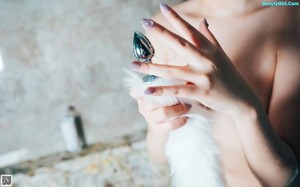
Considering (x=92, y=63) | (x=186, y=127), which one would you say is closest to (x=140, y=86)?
(x=186, y=127)

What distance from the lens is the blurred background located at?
124 centimetres

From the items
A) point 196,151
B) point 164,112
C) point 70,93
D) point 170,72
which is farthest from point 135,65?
point 70,93

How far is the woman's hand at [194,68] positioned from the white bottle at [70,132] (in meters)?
1.08

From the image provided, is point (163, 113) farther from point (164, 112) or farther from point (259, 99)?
point (259, 99)

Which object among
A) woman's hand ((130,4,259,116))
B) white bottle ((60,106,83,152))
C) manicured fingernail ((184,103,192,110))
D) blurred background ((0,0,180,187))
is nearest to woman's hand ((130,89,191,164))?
manicured fingernail ((184,103,192,110))

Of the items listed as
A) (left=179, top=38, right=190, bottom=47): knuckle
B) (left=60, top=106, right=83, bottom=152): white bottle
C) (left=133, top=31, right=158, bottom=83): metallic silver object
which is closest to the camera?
(left=179, top=38, right=190, bottom=47): knuckle

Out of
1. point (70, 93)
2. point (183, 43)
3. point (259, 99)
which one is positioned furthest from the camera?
point (70, 93)

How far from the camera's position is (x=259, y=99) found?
0.51 m

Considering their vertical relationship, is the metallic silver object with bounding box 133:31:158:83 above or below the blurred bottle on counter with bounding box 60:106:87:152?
above

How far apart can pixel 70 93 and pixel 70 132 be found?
21 centimetres

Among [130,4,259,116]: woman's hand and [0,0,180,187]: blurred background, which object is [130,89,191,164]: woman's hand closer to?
[130,4,259,116]: woman's hand

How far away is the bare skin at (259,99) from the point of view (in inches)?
21.5

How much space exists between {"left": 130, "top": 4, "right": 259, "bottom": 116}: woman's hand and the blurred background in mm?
819

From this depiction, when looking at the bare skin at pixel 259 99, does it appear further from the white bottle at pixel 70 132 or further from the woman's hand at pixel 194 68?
the white bottle at pixel 70 132
